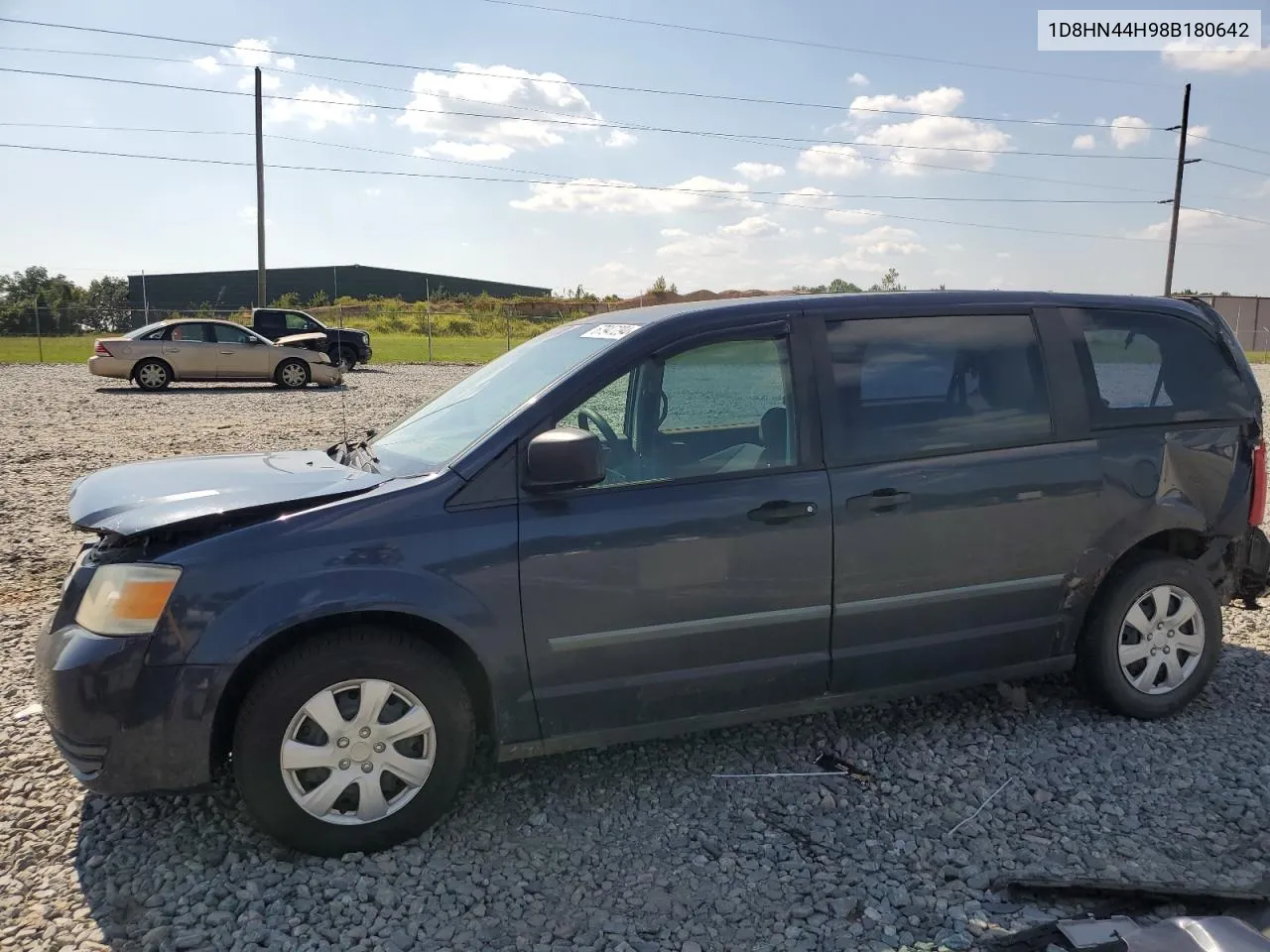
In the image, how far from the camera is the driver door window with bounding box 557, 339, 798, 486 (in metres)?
3.40

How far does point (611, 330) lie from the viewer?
3.71 m

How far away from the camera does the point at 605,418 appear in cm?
350

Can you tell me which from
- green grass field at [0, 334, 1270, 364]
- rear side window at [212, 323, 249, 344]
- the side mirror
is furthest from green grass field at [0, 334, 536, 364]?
the side mirror

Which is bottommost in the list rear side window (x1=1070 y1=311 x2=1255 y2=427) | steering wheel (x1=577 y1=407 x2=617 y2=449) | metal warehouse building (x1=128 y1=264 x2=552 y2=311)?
steering wheel (x1=577 y1=407 x2=617 y2=449)

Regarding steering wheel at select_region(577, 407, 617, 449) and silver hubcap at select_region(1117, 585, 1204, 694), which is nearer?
steering wheel at select_region(577, 407, 617, 449)

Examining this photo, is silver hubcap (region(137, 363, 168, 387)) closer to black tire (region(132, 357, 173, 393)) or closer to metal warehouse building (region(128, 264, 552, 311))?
black tire (region(132, 357, 173, 393))

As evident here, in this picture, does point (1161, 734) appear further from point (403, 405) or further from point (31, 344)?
point (31, 344)

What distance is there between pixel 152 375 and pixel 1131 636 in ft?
64.2

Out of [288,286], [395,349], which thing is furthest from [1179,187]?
[288,286]

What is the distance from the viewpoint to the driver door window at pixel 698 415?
340cm

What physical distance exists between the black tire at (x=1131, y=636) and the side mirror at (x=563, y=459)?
2412mm

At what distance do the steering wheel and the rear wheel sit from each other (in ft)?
61.1

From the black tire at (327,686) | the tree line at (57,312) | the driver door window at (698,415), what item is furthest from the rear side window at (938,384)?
the tree line at (57,312)

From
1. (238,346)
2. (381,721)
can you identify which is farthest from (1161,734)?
(238,346)
